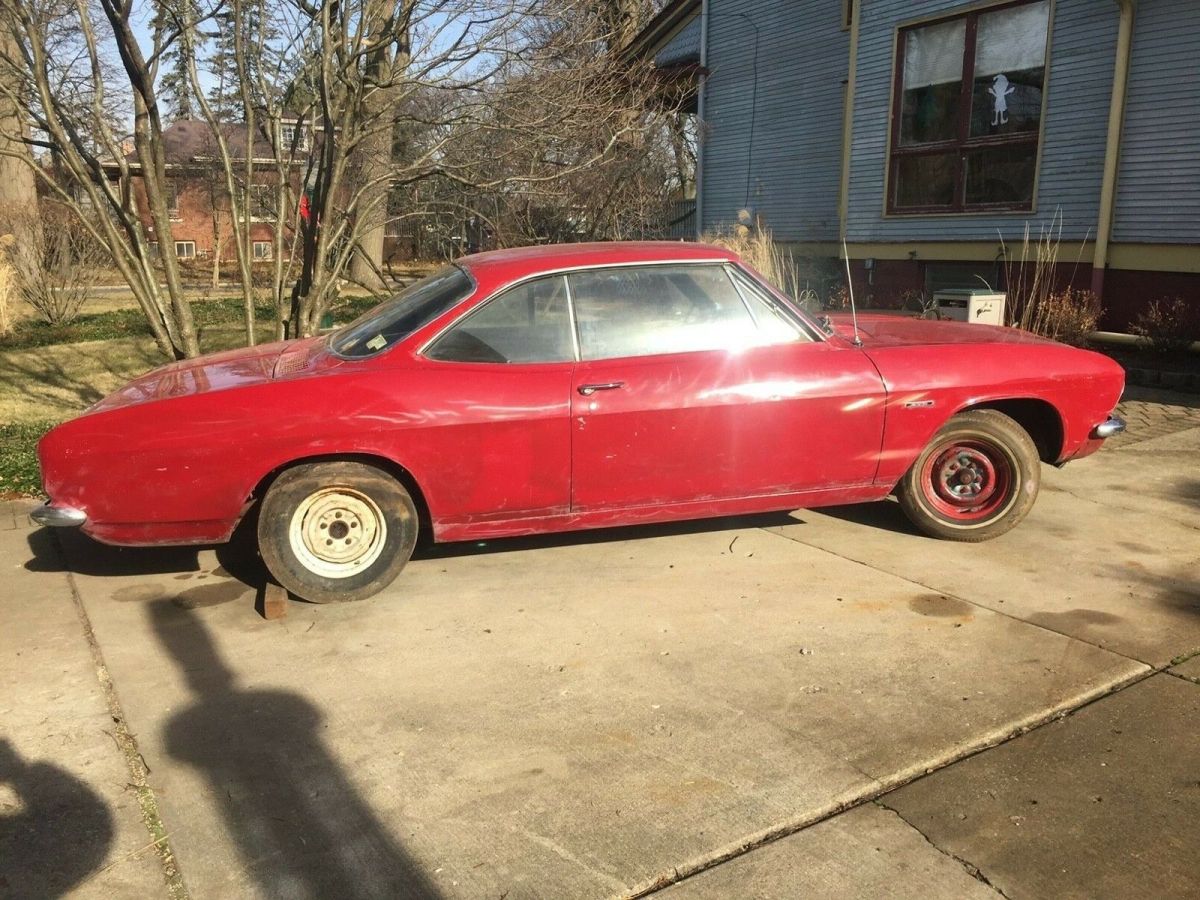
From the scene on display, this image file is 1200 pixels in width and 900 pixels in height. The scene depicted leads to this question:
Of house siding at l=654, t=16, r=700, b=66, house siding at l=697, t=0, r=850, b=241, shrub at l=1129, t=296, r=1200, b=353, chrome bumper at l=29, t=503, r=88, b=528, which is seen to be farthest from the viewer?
house siding at l=654, t=16, r=700, b=66

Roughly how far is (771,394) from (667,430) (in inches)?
20.7

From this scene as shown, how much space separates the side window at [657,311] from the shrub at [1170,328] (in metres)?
7.08

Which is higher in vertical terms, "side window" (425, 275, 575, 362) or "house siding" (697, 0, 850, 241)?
"house siding" (697, 0, 850, 241)

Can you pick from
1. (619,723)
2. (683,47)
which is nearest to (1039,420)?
(619,723)

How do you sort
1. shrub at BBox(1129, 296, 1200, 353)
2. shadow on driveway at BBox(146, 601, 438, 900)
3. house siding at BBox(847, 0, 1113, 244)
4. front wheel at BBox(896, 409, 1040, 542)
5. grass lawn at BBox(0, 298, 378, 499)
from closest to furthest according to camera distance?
shadow on driveway at BBox(146, 601, 438, 900) < front wheel at BBox(896, 409, 1040, 542) < grass lawn at BBox(0, 298, 378, 499) < shrub at BBox(1129, 296, 1200, 353) < house siding at BBox(847, 0, 1113, 244)

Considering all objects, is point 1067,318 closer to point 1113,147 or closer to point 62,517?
point 1113,147

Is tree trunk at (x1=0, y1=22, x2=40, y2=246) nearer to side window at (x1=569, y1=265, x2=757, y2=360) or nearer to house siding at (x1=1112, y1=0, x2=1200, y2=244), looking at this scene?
side window at (x1=569, y1=265, x2=757, y2=360)

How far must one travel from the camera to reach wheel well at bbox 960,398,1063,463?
16.3 feet

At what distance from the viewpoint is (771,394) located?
4.45 metres

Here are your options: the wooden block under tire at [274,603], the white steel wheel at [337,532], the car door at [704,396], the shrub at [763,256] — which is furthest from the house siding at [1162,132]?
the wooden block under tire at [274,603]

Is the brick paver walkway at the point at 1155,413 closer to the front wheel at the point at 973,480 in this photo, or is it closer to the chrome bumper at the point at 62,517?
the front wheel at the point at 973,480

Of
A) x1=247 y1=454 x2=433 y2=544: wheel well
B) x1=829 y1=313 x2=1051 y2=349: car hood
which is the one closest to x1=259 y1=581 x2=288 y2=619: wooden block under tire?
x1=247 y1=454 x2=433 y2=544: wheel well

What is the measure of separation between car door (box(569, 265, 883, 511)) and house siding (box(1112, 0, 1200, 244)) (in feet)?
24.8

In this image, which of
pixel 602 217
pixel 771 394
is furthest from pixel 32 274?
pixel 771 394
